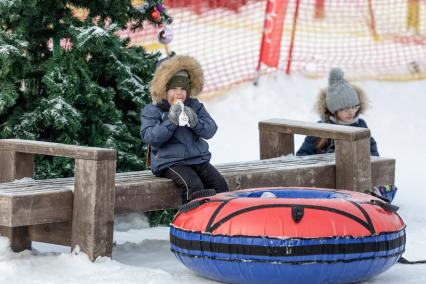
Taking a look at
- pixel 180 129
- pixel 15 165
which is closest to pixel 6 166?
pixel 15 165

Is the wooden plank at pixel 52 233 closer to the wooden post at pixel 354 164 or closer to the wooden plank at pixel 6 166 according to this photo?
the wooden plank at pixel 6 166

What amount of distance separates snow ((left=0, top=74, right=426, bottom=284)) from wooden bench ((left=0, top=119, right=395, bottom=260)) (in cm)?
13

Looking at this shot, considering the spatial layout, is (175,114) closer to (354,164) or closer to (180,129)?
(180,129)

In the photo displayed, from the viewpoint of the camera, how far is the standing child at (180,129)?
661cm

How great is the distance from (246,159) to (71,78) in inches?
158

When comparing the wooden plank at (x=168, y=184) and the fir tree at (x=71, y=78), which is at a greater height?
the fir tree at (x=71, y=78)

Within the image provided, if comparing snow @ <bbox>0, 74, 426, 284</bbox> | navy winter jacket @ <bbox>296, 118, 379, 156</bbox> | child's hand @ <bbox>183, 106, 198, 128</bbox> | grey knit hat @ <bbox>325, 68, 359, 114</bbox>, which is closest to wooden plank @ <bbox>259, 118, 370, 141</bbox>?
navy winter jacket @ <bbox>296, 118, 379, 156</bbox>

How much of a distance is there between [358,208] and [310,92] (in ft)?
27.0

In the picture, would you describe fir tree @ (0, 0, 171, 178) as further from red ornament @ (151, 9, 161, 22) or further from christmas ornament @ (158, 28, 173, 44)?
christmas ornament @ (158, 28, 173, 44)

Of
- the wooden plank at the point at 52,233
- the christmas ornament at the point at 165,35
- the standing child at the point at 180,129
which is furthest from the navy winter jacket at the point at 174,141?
the christmas ornament at the point at 165,35

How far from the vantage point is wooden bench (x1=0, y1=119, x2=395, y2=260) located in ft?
19.9

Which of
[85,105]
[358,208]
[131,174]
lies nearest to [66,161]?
[85,105]

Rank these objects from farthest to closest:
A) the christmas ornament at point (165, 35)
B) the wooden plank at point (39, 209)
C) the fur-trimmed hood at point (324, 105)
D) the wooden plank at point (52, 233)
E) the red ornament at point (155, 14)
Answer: the fur-trimmed hood at point (324, 105) < the christmas ornament at point (165, 35) < the red ornament at point (155, 14) < the wooden plank at point (52, 233) < the wooden plank at point (39, 209)

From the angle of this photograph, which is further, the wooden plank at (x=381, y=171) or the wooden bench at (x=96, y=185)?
the wooden plank at (x=381, y=171)
